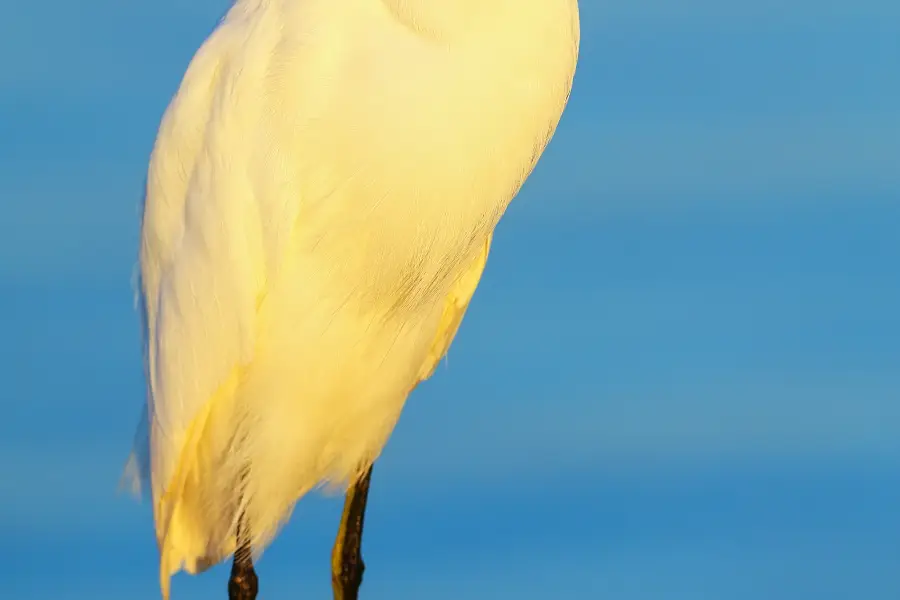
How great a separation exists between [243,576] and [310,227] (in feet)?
2.55

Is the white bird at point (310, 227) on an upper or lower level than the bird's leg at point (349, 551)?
upper

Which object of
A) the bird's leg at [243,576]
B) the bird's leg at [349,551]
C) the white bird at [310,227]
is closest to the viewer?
the white bird at [310,227]

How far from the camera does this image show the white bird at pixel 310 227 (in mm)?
2348

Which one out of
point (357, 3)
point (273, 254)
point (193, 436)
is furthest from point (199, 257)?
point (357, 3)

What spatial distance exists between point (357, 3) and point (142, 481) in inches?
43.5

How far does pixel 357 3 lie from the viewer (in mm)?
2449

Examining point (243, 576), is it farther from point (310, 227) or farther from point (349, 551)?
point (310, 227)

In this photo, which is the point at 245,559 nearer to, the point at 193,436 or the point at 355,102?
the point at 193,436

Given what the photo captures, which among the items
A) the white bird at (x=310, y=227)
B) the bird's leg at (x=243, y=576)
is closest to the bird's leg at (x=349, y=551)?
the white bird at (x=310, y=227)

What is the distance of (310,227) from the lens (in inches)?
101

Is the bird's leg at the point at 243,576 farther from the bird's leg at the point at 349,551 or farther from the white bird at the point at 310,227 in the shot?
the bird's leg at the point at 349,551

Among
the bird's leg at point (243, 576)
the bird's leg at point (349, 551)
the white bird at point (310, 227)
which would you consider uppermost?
the white bird at point (310, 227)

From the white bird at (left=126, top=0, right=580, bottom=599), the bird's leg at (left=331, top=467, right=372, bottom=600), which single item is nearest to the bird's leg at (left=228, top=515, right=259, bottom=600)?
the white bird at (left=126, top=0, right=580, bottom=599)

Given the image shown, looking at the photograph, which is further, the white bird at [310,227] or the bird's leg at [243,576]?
the bird's leg at [243,576]
